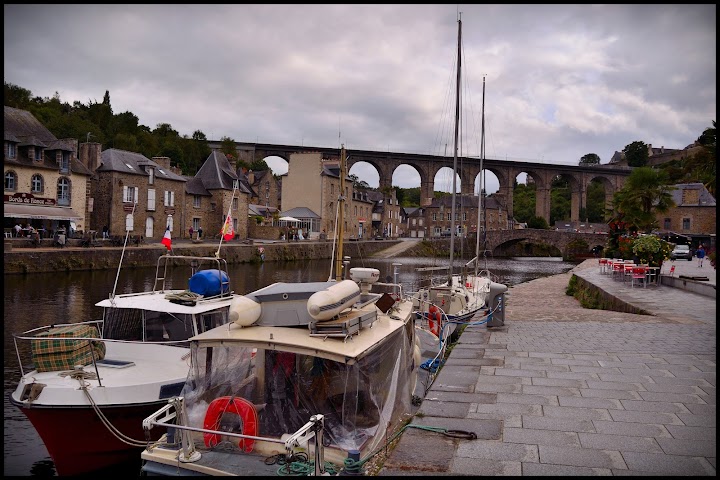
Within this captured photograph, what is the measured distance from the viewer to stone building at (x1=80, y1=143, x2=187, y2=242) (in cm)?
3831

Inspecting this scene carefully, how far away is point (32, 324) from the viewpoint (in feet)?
51.5

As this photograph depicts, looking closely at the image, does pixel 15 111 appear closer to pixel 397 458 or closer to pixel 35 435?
pixel 35 435

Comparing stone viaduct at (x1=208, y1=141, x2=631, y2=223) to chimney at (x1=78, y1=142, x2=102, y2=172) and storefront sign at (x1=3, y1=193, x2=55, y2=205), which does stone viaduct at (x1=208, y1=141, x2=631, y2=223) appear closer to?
chimney at (x1=78, y1=142, x2=102, y2=172)

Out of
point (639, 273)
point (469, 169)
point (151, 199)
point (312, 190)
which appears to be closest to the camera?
point (639, 273)

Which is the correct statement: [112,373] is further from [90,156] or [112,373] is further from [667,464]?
[90,156]

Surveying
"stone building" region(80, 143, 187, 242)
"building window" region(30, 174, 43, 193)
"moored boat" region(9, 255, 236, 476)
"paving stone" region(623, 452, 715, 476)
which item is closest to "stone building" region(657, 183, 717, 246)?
"stone building" region(80, 143, 187, 242)

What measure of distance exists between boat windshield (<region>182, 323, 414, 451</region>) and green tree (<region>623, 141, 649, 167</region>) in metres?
132

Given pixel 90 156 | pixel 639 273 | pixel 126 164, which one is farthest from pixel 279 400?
pixel 126 164

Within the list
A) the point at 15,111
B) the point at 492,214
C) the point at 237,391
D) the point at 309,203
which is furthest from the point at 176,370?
the point at 492,214

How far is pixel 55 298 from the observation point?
20.2m

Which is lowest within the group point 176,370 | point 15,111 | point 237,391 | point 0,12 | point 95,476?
point 95,476

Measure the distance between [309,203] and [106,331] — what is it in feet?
164

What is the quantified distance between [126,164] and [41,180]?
268 inches

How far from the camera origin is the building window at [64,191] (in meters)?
35.1
